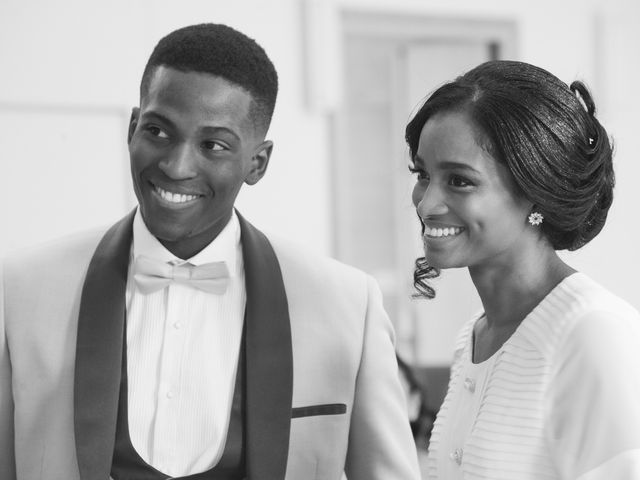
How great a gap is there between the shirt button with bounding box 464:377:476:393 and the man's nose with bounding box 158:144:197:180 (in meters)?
0.61

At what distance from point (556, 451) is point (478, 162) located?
0.46m

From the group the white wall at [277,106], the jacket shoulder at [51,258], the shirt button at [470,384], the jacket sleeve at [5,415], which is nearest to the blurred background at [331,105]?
the white wall at [277,106]

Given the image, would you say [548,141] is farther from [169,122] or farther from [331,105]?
[331,105]

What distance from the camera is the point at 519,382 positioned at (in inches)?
59.7

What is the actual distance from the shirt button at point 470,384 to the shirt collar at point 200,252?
1.74ft

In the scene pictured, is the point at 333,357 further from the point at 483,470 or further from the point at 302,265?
the point at 483,470

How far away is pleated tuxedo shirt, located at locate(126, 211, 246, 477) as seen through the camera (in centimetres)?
178

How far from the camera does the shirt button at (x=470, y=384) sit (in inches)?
65.6

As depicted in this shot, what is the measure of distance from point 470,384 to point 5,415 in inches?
33.9

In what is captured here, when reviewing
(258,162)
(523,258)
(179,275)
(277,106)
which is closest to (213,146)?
(258,162)

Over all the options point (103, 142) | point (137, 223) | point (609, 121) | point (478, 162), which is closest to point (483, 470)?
point (478, 162)

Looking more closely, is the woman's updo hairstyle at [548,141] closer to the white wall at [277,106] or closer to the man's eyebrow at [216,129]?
the man's eyebrow at [216,129]

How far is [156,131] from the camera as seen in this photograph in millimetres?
1780

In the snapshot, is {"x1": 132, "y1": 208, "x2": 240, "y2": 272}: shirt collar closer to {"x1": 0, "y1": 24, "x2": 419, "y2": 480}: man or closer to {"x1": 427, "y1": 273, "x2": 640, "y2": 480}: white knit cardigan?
{"x1": 0, "y1": 24, "x2": 419, "y2": 480}: man
